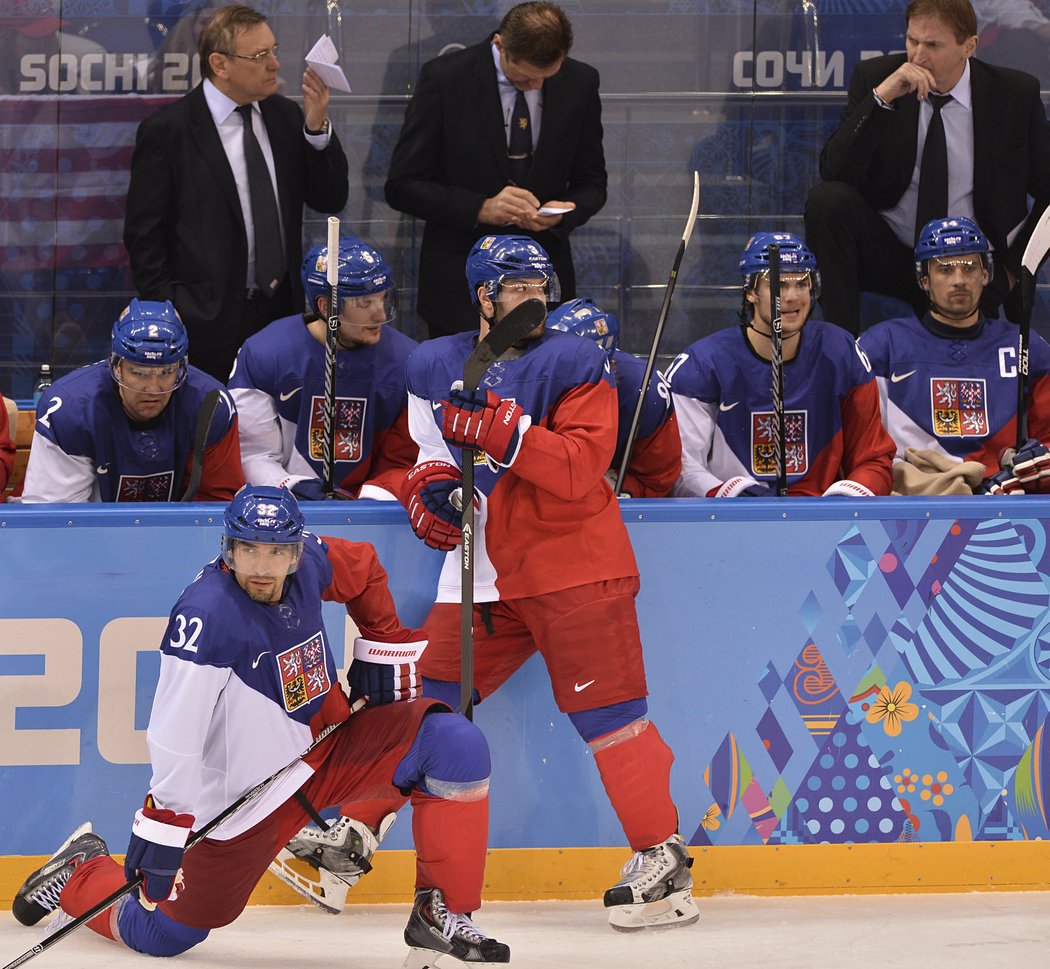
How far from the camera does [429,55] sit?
5809 mm

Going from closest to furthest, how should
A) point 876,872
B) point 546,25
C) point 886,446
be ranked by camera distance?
point 876,872, point 886,446, point 546,25

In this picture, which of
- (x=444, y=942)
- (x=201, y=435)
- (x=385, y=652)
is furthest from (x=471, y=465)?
(x=444, y=942)

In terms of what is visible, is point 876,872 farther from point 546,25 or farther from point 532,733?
point 546,25

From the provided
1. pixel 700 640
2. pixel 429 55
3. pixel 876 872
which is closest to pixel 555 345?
pixel 700 640

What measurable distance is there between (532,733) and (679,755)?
33 cm

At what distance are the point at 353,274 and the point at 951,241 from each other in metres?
1.59

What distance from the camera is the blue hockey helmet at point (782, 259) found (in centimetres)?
443

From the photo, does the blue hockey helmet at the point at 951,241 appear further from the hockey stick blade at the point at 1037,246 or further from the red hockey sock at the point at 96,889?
the red hockey sock at the point at 96,889

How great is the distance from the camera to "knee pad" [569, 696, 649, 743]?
3686 millimetres

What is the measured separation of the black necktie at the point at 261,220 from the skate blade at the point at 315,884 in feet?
5.75

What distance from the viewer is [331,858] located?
3.78 m

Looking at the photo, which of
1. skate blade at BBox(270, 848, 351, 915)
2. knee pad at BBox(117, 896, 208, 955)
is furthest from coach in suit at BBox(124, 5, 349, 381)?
knee pad at BBox(117, 896, 208, 955)

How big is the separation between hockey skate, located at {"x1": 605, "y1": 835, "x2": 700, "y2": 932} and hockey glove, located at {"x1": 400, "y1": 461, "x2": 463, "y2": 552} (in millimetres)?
782

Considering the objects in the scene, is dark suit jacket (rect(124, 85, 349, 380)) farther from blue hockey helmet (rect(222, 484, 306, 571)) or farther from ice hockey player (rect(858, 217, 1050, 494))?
ice hockey player (rect(858, 217, 1050, 494))
